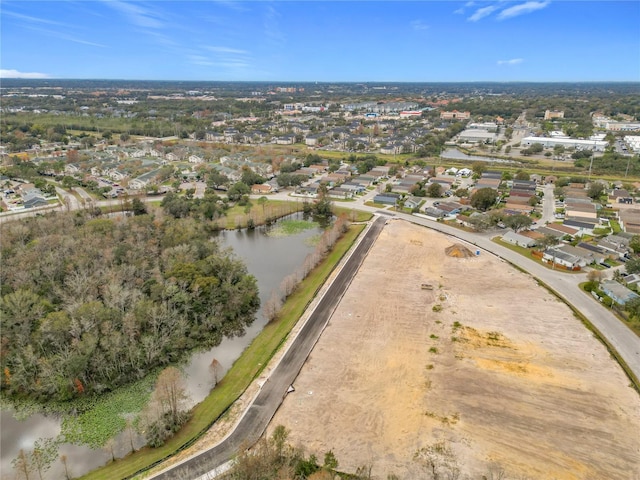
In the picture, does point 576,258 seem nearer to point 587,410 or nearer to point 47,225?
point 587,410

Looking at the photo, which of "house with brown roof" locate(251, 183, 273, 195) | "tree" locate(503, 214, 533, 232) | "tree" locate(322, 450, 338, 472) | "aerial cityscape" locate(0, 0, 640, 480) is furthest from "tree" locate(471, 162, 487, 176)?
"tree" locate(322, 450, 338, 472)

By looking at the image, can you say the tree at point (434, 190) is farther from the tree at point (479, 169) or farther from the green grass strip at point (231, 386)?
the green grass strip at point (231, 386)

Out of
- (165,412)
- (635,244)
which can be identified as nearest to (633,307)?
(635,244)

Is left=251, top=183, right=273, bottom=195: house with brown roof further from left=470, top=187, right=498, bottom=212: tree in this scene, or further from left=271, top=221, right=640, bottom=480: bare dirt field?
left=271, top=221, right=640, bottom=480: bare dirt field

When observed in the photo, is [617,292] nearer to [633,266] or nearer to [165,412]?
[633,266]

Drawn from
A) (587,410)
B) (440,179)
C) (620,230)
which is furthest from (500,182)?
(587,410)
